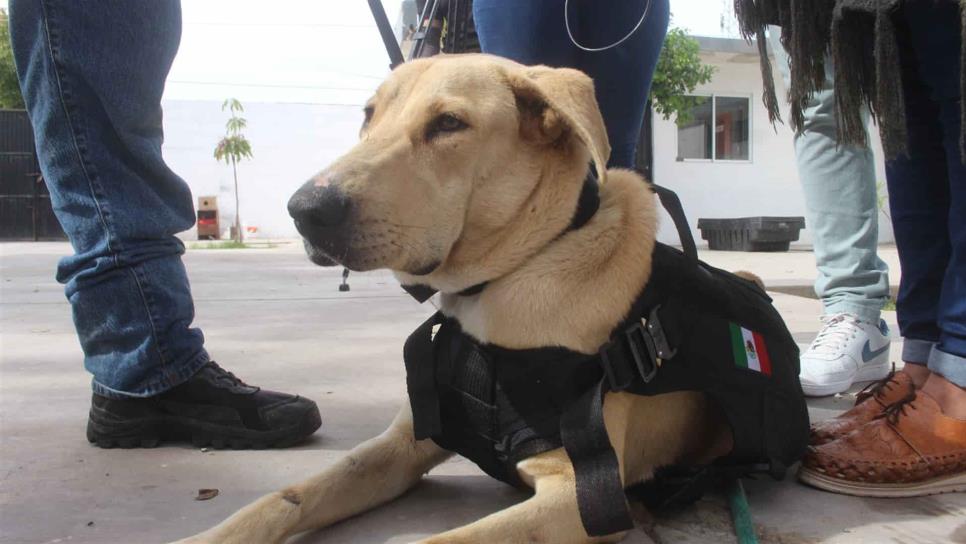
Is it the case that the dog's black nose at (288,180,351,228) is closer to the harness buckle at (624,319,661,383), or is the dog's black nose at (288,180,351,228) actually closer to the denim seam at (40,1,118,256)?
the harness buckle at (624,319,661,383)

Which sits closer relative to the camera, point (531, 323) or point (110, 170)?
point (531, 323)

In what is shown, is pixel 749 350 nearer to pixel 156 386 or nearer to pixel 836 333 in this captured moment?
pixel 836 333

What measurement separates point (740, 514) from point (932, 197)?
3.33 ft

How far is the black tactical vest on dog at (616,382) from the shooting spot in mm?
1444

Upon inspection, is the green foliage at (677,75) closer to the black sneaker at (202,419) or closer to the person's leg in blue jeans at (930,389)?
the person's leg in blue jeans at (930,389)

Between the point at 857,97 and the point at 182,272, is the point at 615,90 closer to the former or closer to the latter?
the point at 857,97

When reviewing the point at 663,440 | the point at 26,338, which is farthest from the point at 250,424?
the point at 26,338

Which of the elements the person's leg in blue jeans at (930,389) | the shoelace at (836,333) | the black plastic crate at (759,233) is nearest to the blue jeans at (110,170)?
the person's leg in blue jeans at (930,389)

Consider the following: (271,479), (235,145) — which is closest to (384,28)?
(271,479)

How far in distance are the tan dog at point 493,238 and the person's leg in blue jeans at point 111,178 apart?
728 mm

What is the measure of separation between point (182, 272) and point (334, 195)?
3.28 ft

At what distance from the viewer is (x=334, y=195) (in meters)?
1.43

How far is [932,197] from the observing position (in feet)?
6.60

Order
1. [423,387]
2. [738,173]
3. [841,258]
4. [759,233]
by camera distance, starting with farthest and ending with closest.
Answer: [738,173] → [759,233] → [841,258] → [423,387]
